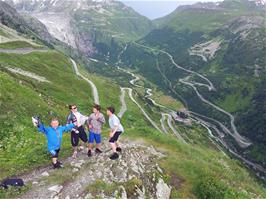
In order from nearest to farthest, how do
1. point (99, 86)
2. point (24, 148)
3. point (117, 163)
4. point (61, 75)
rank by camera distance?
point (117, 163), point (24, 148), point (61, 75), point (99, 86)

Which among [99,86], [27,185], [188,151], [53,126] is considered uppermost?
[53,126]

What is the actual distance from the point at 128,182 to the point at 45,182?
19.7ft

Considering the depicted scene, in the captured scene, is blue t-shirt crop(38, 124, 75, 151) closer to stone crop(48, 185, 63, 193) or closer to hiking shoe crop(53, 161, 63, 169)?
hiking shoe crop(53, 161, 63, 169)

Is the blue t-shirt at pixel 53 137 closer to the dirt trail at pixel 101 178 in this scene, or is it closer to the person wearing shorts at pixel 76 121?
the person wearing shorts at pixel 76 121

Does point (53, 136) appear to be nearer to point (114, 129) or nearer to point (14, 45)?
point (114, 129)

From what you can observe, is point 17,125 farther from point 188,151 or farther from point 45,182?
point 188,151

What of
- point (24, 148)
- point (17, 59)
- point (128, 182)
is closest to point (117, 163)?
point (128, 182)

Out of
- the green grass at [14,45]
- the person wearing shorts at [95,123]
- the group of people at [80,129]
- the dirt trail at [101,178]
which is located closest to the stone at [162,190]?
the dirt trail at [101,178]

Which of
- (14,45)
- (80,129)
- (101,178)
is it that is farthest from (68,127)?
(14,45)

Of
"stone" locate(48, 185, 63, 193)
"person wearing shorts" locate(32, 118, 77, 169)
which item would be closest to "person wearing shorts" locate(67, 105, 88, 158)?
"person wearing shorts" locate(32, 118, 77, 169)

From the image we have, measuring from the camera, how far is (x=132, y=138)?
4547 centimetres

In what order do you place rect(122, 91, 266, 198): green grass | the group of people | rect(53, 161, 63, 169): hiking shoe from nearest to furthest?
the group of people, rect(53, 161, 63, 169): hiking shoe, rect(122, 91, 266, 198): green grass

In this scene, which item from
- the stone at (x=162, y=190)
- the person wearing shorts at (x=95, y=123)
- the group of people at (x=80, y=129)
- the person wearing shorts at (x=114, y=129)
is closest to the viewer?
the group of people at (x=80, y=129)

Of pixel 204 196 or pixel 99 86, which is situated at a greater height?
pixel 204 196
